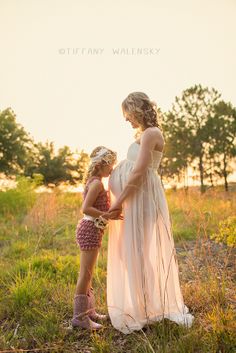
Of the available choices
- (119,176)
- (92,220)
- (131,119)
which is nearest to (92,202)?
(92,220)

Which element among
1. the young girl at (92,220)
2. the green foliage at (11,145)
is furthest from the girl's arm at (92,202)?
the green foliage at (11,145)

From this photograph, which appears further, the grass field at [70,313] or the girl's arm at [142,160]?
the girl's arm at [142,160]

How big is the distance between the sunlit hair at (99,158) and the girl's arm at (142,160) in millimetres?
248

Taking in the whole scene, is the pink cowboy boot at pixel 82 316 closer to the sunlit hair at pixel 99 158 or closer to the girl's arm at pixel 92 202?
the girl's arm at pixel 92 202

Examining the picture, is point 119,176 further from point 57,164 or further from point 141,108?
point 57,164

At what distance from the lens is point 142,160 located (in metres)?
3.26

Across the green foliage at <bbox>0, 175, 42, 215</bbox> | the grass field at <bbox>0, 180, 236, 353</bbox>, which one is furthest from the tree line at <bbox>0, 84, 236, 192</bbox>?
the grass field at <bbox>0, 180, 236, 353</bbox>

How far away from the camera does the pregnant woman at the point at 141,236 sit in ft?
11.0

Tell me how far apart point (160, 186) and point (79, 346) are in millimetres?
1476

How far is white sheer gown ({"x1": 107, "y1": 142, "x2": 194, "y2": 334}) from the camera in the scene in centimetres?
341

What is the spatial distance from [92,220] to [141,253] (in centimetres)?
50

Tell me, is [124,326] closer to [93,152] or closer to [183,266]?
[93,152]

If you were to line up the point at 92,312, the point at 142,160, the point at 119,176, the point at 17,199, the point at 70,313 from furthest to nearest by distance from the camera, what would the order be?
the point at 17,199 → the point at 70,313 → the point at 92,312 → the point at 119,176 → the point at 142,160

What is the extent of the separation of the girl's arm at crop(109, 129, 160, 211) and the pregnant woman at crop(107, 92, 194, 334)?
1 centimetres
